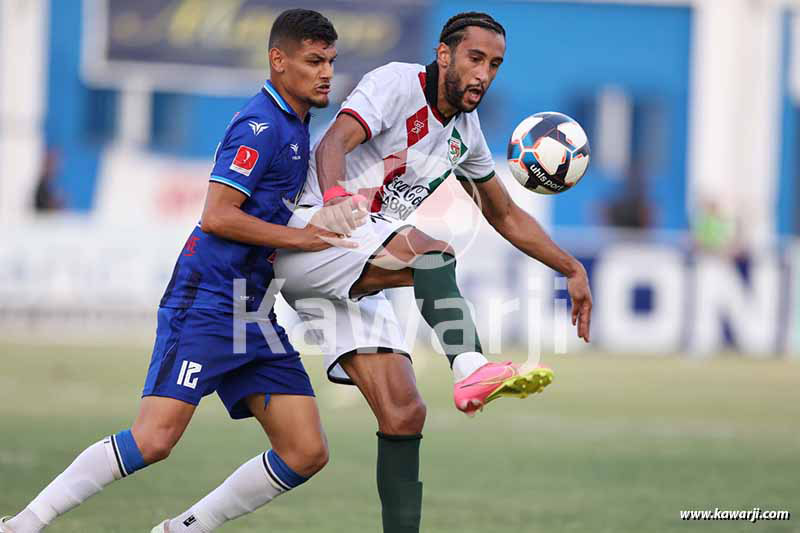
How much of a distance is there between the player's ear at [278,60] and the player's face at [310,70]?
24 mm

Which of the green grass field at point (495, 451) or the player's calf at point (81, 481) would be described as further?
the green grass field at point (495, 451)

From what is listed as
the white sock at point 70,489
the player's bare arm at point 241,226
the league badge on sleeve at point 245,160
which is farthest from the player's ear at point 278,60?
the white sock at point 70,489

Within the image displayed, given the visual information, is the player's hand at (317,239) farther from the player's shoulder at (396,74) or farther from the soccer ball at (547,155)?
the soccer ball at (547,155)

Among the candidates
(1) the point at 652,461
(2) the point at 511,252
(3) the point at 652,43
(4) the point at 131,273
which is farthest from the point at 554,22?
(1) the point at 652,461

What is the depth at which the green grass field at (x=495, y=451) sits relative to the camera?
23.9ft

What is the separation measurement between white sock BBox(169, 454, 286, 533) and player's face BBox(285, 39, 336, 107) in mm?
1530

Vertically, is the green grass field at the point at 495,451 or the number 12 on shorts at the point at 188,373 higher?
the number 12 on shorts at the point at 188,373

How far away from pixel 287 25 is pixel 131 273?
38.5 feet

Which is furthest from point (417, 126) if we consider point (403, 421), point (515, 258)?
point (515, 258)

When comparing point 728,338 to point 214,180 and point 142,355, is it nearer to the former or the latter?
point 142,355

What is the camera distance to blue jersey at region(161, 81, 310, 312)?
18.0 feet

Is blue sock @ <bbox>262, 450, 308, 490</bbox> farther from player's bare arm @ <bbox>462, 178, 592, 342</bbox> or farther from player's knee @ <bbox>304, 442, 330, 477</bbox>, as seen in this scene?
player's bare arm @ <bbox>462, 178, 592, 342</bbox>

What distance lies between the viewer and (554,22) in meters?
28.0

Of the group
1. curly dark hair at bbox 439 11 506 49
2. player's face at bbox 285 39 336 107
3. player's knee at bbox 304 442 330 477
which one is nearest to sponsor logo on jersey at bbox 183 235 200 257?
player's face at bbox 285 39 336 107
